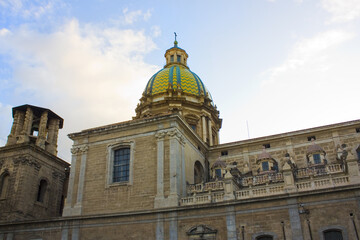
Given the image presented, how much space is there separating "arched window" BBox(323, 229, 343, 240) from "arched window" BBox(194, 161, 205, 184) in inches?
449

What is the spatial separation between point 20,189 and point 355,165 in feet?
78.6

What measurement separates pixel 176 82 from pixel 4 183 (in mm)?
19715

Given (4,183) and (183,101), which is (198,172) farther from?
(4,183)

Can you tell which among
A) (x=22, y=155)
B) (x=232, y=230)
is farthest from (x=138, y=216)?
(x=22, y=155)

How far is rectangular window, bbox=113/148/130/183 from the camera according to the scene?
84.2 feet

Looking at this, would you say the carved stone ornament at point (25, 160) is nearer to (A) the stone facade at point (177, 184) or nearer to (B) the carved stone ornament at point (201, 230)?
(A) the stone facade at point (177, 184)

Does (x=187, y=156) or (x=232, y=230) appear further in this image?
(x=187, y=156)

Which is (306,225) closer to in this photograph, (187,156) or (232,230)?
(232,230)

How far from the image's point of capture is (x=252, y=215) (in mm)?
20688

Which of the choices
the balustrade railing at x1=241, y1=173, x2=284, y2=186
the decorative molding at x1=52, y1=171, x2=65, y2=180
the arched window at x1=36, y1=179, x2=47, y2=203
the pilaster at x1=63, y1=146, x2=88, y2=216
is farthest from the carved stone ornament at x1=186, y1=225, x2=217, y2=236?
the decorative molding at x1=52, y1=171, x2=65, y2=180

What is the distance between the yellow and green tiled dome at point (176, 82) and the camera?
39669 mm

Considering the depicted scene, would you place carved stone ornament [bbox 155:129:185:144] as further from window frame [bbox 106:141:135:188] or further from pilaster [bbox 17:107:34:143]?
pilaster [bbox 17:107:34:143]

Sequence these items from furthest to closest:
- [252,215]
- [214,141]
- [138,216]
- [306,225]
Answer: [214,141], [138,216], [252,215], [306,225]

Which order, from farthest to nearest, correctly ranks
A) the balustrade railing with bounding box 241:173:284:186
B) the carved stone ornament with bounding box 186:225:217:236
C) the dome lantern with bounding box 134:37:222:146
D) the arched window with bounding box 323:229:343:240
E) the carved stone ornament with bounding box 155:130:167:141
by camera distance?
the dome lantern with bounding box 134:37:222:146 < the carved stone ornament with bounding box 155:130:167:141 < the balustrade railing with bounding box 241:173:284:186 < the carved stone ornament with bounding box 186:225:217:236 < the arched window with bounding box 323:229:343:240
